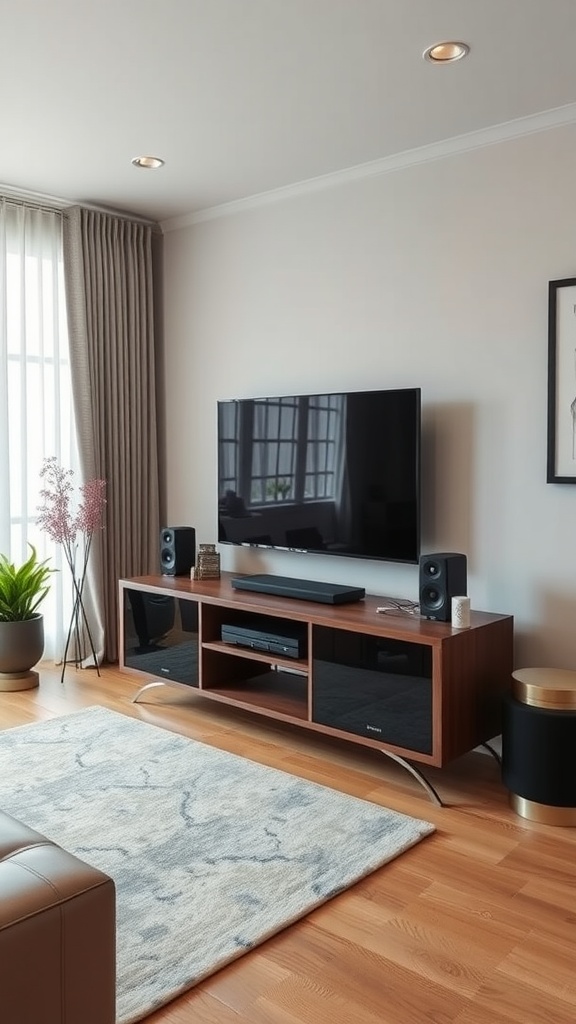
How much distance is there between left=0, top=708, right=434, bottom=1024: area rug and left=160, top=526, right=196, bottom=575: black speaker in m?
0.94

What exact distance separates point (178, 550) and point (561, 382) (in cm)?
204

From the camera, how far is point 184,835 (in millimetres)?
2580

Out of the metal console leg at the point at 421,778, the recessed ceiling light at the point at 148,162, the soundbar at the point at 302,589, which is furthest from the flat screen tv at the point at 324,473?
the recessed ceiling light at the point at 148,162

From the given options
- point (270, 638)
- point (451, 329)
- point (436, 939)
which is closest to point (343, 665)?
point (270, 638)

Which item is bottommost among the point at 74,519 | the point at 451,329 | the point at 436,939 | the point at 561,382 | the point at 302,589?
the point at 436,939

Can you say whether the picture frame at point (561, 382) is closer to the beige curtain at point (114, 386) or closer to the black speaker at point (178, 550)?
the black speaker at point (178, 550)

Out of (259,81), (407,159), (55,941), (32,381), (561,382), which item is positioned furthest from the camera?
(32,381)

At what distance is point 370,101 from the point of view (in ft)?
10.00

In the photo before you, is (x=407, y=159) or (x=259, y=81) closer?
(x=259, y=81)

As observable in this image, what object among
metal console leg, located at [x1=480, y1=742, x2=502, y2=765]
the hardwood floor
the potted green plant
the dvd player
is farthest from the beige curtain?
metal console leg, located at [x1=480, y1=742, x2=502, y2=765]

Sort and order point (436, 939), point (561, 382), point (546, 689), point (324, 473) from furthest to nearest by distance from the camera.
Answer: point (324, 473) → point (561, 382) → point (546, 689) → point (436, 939)

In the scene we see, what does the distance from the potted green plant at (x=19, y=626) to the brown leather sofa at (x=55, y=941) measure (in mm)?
2679

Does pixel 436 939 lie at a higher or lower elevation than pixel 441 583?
lower

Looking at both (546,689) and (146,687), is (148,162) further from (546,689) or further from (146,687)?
(546,689)
